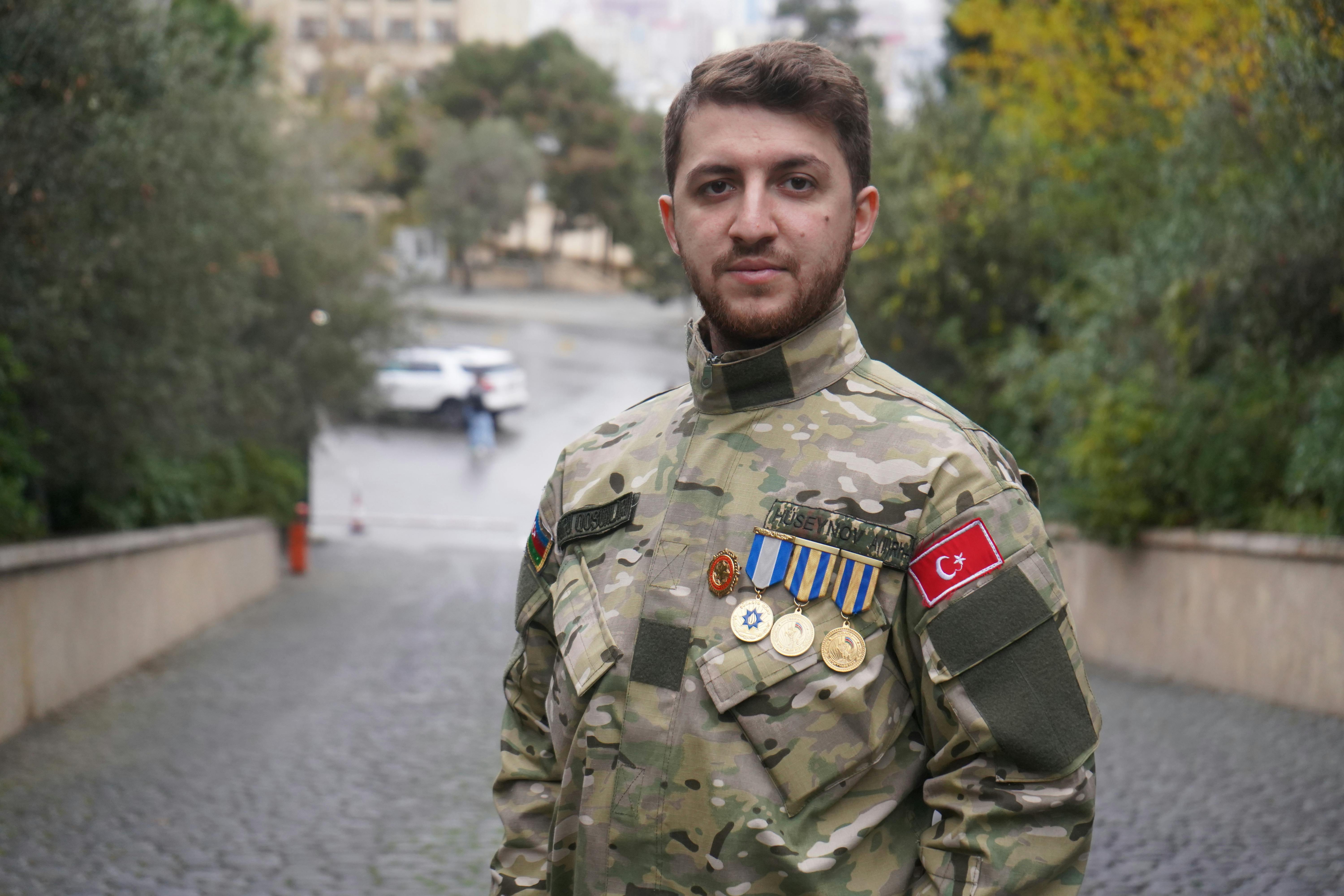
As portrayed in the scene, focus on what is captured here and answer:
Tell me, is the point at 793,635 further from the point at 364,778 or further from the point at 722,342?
the point at 364,778

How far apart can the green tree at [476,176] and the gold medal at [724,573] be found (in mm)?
56544

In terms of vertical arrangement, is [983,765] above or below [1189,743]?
above

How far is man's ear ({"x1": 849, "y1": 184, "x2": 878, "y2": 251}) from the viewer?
7.08 ft

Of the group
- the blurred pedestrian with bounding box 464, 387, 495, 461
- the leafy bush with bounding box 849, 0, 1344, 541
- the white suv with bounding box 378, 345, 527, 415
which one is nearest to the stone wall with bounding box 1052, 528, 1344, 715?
the leafy bush with bounding box 849, 0, 1344, 541

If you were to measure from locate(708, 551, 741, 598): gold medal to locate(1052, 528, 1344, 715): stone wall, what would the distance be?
8.15m

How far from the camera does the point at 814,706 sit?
6.29 ft

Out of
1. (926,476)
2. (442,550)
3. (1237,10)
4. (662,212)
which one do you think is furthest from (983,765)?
(442,550)

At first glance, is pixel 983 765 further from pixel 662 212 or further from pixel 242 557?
pixel 242 557

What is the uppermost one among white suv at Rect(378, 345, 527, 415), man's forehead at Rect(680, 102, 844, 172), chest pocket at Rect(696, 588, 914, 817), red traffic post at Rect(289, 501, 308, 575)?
man's forehead at Rect(680, 102, 844, 172)

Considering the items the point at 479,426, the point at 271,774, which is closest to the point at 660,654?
the point at 271,774

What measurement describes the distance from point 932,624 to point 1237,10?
13590mm

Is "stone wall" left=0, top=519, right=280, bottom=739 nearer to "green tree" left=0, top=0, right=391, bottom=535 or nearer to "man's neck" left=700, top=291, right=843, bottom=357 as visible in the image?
"green tree" left=0, top=0, right=391, bottom=535

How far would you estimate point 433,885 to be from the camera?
5.86m

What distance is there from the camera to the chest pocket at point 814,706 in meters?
1.91
